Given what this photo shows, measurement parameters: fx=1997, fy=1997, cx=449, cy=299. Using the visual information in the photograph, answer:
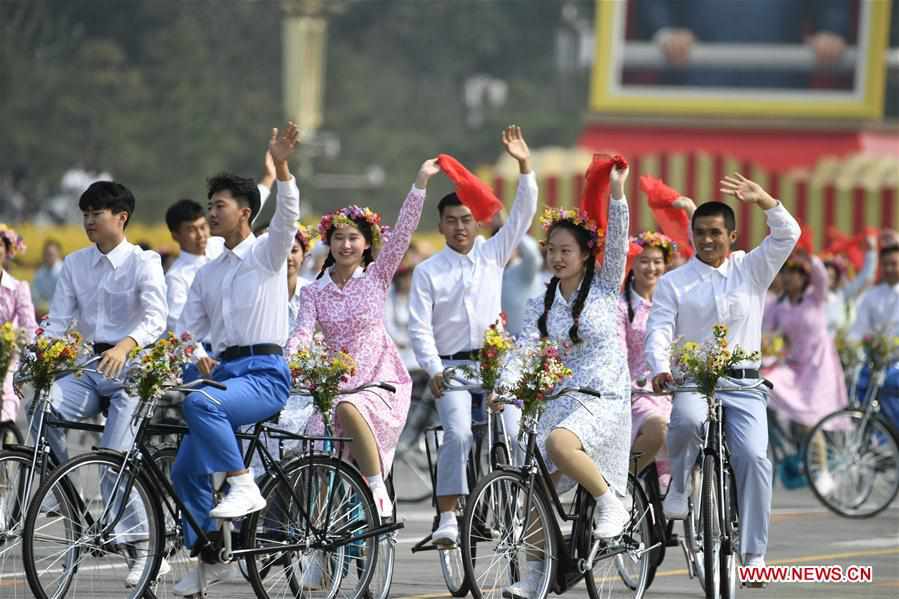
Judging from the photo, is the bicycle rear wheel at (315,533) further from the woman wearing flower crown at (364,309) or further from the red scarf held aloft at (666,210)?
the red scarf held aloft at (666,210)

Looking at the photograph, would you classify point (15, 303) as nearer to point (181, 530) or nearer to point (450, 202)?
point (450, 202)

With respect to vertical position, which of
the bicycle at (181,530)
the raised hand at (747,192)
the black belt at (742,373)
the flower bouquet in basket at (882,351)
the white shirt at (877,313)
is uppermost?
the raised hand at (747,192)

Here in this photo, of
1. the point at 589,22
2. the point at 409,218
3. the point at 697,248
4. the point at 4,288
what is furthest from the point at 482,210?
the point at 589,22

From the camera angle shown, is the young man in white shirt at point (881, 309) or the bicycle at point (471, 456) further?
the young man in white shirt at point (881, 309)

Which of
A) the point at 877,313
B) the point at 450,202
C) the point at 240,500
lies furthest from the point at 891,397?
the point at 240,500

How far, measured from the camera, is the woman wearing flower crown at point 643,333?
31.7 feet

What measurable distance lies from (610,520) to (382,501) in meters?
1.19

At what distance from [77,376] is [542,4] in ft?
229

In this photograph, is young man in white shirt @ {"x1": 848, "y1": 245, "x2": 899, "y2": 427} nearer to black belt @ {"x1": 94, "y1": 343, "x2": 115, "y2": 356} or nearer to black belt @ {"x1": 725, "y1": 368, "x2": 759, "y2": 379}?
black belt @ {"x1": 725, "y1": 368, "x2": 759, "y2": 379}

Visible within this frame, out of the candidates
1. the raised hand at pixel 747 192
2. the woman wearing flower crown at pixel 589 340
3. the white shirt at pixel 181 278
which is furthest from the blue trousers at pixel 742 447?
the white shirt at pixel 181 278

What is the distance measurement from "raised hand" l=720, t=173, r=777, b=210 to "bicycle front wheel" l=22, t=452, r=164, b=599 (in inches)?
113

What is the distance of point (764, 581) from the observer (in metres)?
8.91

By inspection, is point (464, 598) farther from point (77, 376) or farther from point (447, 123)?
point (447, 123)

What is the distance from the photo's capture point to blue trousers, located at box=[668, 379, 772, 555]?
8898 millimetres
